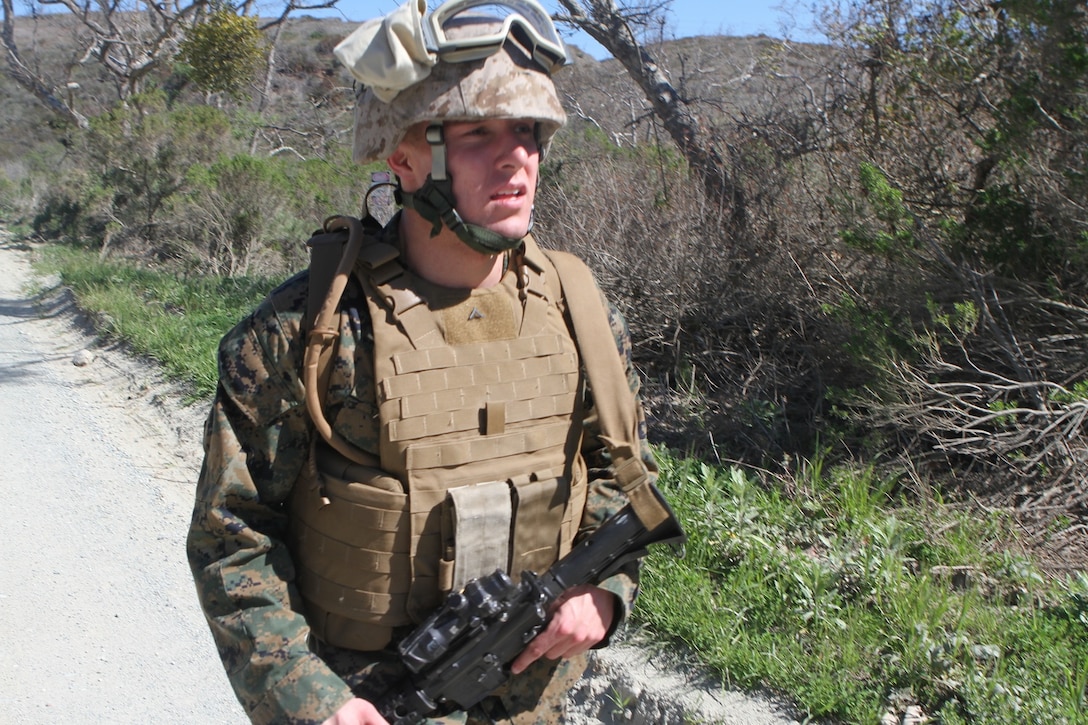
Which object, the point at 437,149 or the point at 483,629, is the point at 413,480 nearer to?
the point at 483,629

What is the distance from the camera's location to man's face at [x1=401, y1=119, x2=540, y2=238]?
5.44 ft

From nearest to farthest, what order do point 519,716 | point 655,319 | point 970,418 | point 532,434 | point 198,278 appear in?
point 532,434 → point 519,716 → point 970,418 → point 655,319 → point 198,278

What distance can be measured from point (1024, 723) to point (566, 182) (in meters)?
5.13

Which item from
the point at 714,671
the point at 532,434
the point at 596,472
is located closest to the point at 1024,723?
the point at 714,671

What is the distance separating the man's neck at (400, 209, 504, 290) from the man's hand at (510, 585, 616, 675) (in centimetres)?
61

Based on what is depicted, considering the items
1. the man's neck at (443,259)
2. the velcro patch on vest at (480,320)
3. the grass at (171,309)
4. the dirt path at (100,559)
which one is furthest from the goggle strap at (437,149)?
the grass at (171,309)

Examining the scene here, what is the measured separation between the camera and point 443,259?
68.7 inches

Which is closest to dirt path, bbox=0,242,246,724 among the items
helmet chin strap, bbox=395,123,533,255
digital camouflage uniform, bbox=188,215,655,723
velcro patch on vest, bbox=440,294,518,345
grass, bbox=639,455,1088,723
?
grass, bbox=639,455,1088,723

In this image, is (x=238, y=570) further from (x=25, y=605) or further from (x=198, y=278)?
→ (x=198, y=278)

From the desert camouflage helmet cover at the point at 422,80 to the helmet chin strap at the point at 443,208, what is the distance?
0.06 meters

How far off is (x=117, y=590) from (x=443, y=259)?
124 inches

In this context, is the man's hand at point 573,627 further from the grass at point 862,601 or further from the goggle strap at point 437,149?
the grass at point 862,601

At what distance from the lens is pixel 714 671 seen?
306 centimetres

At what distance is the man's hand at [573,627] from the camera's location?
1.68 meters
